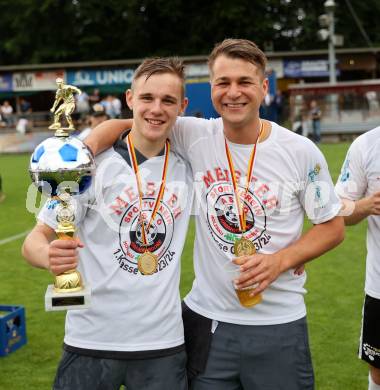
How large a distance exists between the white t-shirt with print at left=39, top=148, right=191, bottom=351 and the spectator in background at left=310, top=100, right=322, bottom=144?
21430 mm

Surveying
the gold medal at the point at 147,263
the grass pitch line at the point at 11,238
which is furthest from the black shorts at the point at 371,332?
the grass pitch line at the point at 11,238

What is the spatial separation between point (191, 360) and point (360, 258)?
227 inches

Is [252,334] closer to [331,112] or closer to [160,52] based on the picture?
[331,112]

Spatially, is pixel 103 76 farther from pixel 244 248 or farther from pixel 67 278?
pixel 67 278

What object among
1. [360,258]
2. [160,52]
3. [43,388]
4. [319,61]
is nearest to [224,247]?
[43,388]

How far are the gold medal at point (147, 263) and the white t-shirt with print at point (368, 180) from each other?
130 centimetres

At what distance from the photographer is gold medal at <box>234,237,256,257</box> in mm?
2857

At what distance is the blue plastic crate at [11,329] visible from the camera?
5258 millimetres

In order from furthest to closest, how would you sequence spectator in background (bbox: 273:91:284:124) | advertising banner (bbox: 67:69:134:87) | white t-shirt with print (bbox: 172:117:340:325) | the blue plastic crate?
advertising banner (bbox: 67:69:134:87)
spectator in background (bbox: 273:91:284:124)
the blue plastic crate
white t-shirt with print (bbox: 172:117:340:325)

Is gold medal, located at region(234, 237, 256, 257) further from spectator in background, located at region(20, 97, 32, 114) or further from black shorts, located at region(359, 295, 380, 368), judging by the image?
spectator in background, located at region(20, 97, 32, 114)

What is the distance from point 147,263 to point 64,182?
1.63ft

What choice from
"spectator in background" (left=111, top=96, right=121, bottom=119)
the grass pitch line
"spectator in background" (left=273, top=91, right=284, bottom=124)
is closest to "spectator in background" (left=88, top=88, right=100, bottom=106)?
"spectator in background" (left=111, top=96, right=121, bottom=119)

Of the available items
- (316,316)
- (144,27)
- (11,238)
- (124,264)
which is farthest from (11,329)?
(144,27)

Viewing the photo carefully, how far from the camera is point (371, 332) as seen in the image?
379cm
